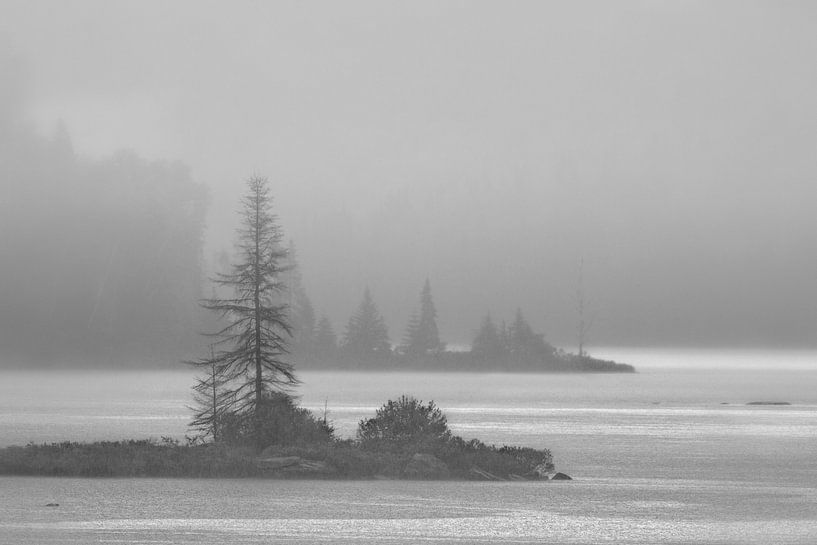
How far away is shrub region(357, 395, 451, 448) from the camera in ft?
192

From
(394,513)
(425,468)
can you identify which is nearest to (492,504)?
(394,513)

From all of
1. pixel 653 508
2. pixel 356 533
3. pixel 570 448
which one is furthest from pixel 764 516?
pixel 570 448

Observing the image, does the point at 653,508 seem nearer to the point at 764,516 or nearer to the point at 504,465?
the point at 764,516

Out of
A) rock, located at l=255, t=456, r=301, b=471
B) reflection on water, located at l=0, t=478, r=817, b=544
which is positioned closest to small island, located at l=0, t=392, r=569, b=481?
rock, located at l=255, t=456, r=301, b=471

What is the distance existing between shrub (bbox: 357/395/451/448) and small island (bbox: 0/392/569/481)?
5cm

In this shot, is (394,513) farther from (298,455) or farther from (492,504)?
(298,455)

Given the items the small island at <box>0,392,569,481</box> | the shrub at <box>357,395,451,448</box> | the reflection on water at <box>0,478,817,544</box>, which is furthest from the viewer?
the shrub at <box>357,395,451,448</box>

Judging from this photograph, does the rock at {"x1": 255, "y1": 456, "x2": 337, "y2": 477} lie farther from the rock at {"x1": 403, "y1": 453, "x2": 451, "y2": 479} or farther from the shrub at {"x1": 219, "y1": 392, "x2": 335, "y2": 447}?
the rock at {"x1": 403, "y1": 453, "x2": 451, "y2": 479}

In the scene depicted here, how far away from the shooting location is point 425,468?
180ft

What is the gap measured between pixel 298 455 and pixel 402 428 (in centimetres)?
574

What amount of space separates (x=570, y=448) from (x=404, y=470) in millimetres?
26518

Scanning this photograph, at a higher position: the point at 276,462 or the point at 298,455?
the point at 298,455

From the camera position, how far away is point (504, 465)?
56688 millimetres

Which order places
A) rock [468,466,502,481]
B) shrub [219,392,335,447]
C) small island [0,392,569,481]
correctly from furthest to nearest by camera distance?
shrub [219,392,335,447]
rock [468,466,502,481]
small island [0,392,569,481]
